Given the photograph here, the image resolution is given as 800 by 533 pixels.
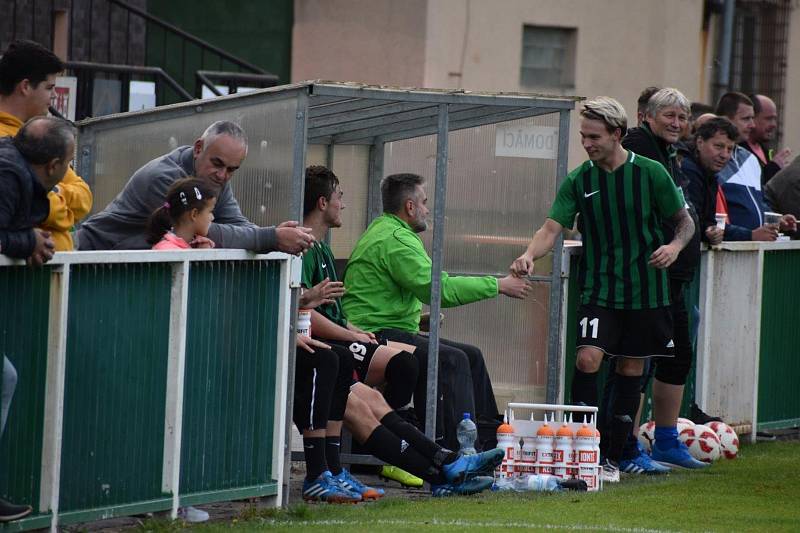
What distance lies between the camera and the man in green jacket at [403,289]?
8883 mm

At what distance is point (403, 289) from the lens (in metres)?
9.06

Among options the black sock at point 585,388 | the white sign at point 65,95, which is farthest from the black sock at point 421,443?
the white sign at point 65,95

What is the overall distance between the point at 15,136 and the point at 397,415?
2.85m

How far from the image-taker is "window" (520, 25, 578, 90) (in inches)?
887

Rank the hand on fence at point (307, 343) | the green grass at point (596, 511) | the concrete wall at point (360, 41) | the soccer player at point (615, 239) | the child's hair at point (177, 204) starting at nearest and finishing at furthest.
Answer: the green grass at point (596, 511)
the child's hair at point (177, 204)
the hand on fence at point (307, 343)
the soccer player at point (615, 239)
the concrete wall at point (360, 41)

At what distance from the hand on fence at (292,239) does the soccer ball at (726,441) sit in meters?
3.52

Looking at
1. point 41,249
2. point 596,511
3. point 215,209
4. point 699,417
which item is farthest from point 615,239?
point 41,249

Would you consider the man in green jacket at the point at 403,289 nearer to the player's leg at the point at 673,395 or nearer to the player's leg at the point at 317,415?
the player's leg at the point at 317,415

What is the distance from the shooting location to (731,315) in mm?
10883

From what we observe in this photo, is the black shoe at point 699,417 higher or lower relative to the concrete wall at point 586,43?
lower

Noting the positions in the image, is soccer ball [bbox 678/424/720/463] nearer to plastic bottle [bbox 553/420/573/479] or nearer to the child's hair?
plastic bottle [bbox 553/420/573/479]

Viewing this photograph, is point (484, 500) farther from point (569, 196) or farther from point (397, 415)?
point (569, 196)

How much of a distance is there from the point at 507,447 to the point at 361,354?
2.89 ft

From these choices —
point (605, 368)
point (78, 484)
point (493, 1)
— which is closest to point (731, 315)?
point (605, 368)
